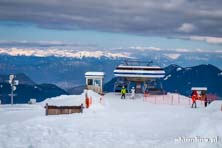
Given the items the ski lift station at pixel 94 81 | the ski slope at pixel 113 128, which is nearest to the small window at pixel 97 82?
the ski lift station at pixel 94 81

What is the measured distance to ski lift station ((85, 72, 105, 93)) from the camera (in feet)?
182

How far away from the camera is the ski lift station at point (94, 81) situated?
55.4 metres

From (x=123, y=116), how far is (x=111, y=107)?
5796 mm

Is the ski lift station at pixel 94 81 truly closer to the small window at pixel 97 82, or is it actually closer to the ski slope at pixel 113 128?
the small window at pixel 97 82

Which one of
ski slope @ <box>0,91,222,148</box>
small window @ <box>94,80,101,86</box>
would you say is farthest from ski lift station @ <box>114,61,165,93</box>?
ski slope @ <box>0,91,222,148</box>

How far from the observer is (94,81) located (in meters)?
55.9

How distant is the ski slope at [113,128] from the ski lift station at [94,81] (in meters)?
12.8

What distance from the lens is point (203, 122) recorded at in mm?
22266

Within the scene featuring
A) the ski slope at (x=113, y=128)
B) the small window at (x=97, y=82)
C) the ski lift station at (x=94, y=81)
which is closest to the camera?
the ski slope at (x=113, y=128)

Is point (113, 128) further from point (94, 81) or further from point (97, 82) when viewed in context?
point (94, 81)

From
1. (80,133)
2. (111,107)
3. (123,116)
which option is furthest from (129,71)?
(80,133)

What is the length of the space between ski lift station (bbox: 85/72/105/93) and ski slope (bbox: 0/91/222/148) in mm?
12821

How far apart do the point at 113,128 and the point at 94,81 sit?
2632 centimetres

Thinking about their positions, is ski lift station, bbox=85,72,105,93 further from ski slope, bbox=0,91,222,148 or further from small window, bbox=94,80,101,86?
ski slope, bbox=0,91,222,148
